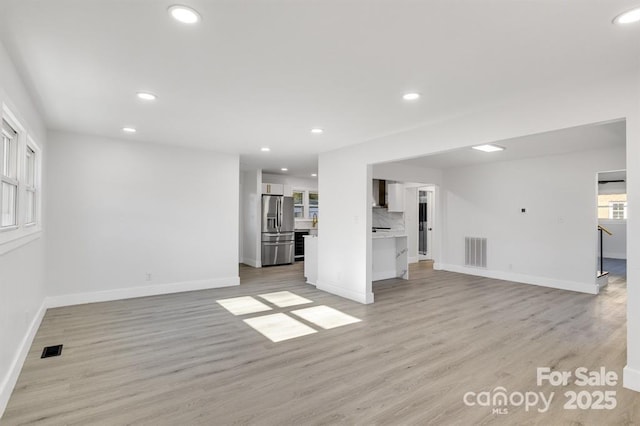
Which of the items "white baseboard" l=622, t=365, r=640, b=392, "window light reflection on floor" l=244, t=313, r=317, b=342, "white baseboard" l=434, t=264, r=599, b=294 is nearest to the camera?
"white baseboard" l=622, t=365, r=640, b=392

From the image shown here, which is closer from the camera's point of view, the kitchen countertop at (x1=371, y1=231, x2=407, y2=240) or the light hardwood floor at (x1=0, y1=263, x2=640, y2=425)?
the light hardwood floor at (x1=0, y1=263, x2=640, y2=425)

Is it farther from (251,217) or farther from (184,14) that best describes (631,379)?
(251,217)

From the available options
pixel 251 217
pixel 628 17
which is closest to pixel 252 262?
pixel 251 217

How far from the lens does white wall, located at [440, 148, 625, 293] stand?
5.90 m

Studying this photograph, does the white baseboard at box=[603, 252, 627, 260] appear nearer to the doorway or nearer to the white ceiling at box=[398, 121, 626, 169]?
the doorway

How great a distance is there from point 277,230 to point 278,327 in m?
4.92

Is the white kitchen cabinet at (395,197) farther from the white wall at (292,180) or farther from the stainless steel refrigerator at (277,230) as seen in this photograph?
the white wall at (292,180)

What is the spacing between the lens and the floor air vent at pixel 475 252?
24.1ft

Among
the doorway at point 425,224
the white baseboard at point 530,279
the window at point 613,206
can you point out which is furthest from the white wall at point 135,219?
the window at point 613,206

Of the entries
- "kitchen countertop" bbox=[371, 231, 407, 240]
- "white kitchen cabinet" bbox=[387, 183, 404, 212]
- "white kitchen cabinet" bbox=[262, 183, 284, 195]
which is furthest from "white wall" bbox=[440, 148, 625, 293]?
"white kitchen cabinet" bbox=[262, 183, 284, 195]

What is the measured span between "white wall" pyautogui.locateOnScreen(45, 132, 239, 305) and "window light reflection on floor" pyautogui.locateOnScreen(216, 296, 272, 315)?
1.02 metres

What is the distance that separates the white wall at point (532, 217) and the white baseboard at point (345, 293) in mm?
3675

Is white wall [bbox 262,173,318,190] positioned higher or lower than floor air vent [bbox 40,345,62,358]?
higher

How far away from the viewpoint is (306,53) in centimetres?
236
